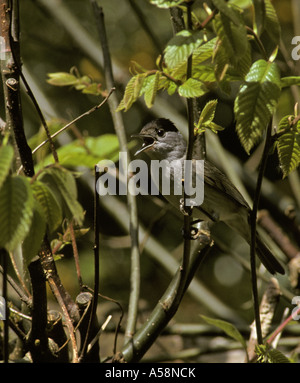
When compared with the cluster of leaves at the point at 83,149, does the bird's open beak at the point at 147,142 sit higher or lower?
lower

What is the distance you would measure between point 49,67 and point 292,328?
2.85 metres

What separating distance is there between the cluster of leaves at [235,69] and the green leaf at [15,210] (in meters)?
0.44

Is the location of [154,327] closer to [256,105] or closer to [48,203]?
[48,203]

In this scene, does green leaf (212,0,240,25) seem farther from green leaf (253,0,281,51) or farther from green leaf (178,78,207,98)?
green leaf (178,78,207,98)

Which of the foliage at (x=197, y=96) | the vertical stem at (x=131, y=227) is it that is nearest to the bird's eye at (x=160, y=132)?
the vertical stem at (x=131, y=227)

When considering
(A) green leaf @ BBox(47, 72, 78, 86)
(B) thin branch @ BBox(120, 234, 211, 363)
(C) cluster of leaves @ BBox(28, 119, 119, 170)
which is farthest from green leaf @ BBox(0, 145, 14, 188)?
(A) green leaf @ BBox(47, 72, 78, 86)

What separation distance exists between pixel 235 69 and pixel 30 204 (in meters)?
0.64

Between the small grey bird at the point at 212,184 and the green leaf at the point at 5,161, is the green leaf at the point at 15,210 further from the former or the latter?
the small grey bird at the point at 212,184

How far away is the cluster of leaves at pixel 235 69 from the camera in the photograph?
128 centimetres

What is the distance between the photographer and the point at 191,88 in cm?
146

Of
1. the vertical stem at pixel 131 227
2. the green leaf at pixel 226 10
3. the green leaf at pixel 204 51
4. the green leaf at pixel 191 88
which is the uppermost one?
the green leaf at pixel 226 10

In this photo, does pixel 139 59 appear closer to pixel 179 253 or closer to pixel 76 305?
pixel 179 253

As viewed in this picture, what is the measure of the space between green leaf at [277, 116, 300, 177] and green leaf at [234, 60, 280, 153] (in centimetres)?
25

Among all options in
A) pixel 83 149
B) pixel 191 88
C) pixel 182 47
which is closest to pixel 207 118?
pixel 191 88
